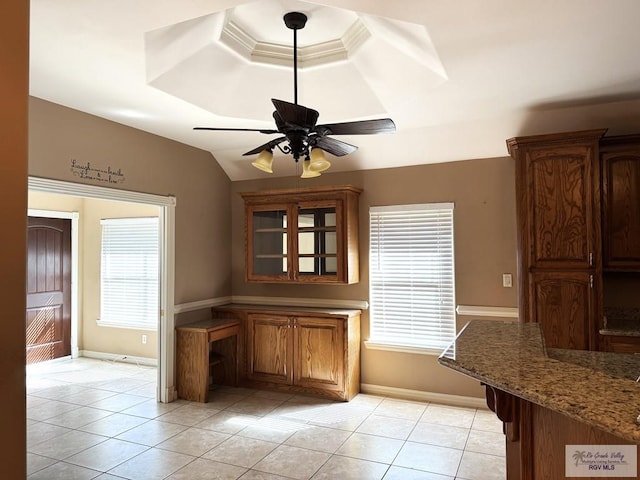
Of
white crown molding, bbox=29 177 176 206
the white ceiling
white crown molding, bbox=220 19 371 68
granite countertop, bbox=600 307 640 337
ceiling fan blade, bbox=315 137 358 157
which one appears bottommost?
granite countertop, bbox=600 307 640 337

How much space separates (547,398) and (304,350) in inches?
133

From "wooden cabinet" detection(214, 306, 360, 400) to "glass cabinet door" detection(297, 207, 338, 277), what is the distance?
45cm

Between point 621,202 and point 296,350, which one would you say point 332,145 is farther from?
point 296,350

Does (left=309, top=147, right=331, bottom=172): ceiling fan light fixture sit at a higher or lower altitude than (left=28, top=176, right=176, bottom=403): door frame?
higher

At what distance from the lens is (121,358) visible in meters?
5.95

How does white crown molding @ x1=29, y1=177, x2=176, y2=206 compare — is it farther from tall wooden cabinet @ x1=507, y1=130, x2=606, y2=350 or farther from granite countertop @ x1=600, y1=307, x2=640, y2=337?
granite countertop @ x1=600, y1=307, x2=640, y2=337

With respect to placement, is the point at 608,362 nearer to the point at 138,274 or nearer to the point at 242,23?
the point at 242,23

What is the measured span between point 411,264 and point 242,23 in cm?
280

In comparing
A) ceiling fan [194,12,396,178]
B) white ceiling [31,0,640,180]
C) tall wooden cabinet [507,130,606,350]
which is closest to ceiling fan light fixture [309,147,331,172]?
ceiling fan [194,12,396,178]

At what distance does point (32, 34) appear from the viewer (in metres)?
2.25

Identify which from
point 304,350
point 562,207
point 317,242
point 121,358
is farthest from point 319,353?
point 121,358

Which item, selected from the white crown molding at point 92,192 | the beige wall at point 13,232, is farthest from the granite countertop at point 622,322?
the white crown molding at point 92,192

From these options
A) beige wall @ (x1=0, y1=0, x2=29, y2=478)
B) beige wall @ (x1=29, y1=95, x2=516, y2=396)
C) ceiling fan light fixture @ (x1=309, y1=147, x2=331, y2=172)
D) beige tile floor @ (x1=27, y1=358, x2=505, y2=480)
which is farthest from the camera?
beige wall @ (x1=29, y1=95, x2=516, y2=396)

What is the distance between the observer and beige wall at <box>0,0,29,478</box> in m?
0.86
